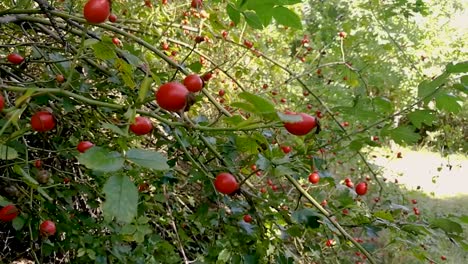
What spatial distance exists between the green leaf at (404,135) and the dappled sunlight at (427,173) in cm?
560

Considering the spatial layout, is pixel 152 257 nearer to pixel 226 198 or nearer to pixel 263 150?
pixel 226 198

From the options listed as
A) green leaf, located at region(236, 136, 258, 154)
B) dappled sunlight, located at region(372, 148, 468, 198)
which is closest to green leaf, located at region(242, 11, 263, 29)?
green leaf, located at region(236, 136, 258, 154)

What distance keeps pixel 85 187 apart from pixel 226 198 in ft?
1.70

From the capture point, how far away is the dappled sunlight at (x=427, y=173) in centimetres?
720

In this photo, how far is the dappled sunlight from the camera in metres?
7.20

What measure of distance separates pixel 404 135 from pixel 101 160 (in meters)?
0.81

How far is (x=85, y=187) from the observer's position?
5.38 ft

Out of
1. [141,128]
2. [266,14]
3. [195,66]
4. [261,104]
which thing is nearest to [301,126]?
[261,104]

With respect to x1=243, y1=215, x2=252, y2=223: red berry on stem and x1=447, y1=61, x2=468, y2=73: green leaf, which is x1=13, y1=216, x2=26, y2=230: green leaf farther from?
x1=447, y1=61, x2=468, y2=73: green leaf

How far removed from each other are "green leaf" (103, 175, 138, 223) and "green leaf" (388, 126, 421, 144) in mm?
756

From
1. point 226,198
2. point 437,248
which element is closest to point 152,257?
point 226,198

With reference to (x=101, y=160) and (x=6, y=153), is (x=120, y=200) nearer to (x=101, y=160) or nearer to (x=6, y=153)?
(x=101, y=160)

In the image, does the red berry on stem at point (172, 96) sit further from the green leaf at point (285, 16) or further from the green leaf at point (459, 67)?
the green leaf at point (459, 67)

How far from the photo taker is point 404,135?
3.95 feet
